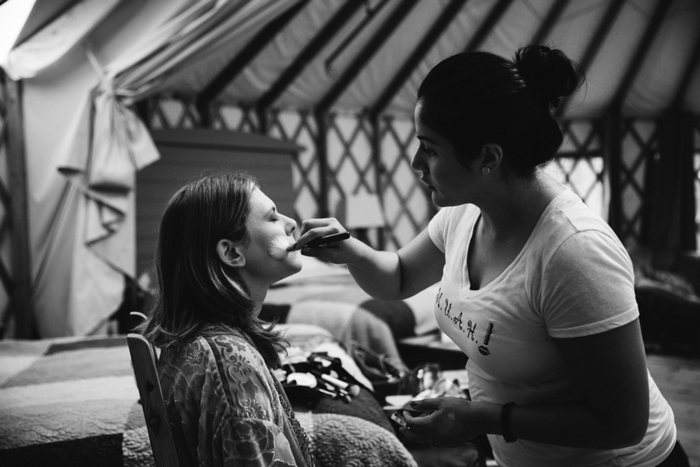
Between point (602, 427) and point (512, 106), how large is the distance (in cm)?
46

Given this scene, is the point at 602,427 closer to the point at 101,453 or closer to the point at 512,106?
the point at 512,106

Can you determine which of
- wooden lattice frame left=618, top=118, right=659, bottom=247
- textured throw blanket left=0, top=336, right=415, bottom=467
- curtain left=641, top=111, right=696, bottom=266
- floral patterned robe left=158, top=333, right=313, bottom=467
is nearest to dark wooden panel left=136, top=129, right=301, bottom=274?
textured throw blanket left=0, top=336, right=415, bottom=467

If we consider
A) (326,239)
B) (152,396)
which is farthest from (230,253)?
(152,396)

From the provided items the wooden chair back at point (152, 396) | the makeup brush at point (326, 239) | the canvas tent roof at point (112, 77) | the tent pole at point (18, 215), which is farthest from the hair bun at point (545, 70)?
the tent pole at point (18, 215)

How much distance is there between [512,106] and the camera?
0.86 meters

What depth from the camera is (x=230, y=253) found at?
100cm

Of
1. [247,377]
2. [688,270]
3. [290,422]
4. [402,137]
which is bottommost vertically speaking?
[688,270]

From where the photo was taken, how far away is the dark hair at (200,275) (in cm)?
94

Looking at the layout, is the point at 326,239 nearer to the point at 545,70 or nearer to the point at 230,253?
the point at 230,253

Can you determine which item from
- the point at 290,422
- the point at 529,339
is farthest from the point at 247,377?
the point at 529,339

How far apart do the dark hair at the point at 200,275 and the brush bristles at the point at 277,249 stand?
0.16 ft

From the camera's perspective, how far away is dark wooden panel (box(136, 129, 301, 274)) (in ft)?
12.8

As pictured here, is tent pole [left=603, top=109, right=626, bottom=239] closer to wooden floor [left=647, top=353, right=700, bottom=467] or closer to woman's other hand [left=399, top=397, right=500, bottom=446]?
wooden floor [left=647, top=353, right=700, bottom=467]

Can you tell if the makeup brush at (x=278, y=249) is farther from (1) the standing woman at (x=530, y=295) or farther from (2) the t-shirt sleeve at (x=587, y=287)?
(2) the t-shirt sleeve at (x=587, y=287)
